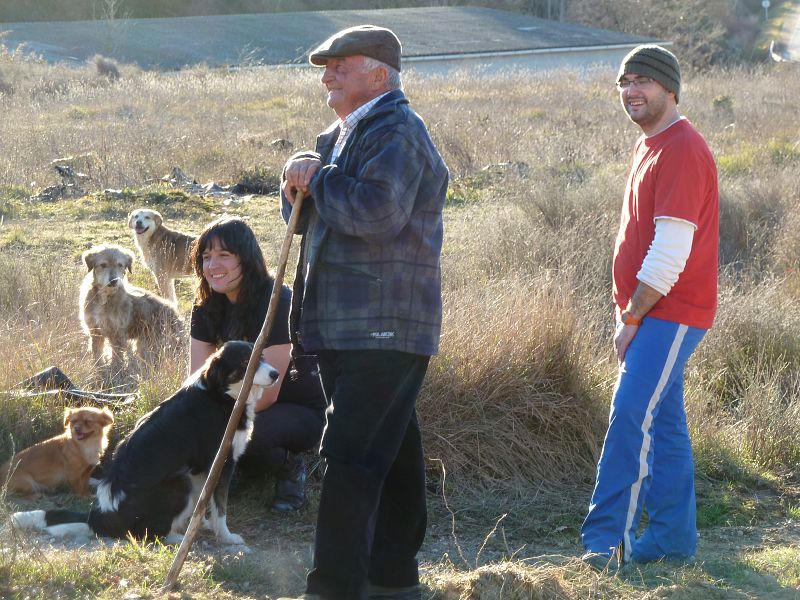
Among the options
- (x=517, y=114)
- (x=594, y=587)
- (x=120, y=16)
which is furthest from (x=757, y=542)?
(x=120, y=16)

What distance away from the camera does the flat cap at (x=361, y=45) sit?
10.7ft

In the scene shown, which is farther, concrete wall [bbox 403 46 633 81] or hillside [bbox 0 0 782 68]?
hillside [bbox 0 0 782 68]

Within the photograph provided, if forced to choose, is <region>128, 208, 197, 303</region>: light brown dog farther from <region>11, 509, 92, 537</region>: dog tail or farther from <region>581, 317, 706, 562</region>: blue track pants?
<region>581, 317, 706, 562</region>: blue track pants

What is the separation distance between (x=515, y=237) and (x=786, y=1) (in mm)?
70087

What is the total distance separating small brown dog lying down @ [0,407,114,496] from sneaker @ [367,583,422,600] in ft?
7.87

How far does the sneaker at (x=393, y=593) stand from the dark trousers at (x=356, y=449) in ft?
0.94

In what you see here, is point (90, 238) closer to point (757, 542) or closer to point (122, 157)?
point (122, 157)

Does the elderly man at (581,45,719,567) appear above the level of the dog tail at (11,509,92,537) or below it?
above

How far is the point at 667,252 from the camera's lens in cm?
409

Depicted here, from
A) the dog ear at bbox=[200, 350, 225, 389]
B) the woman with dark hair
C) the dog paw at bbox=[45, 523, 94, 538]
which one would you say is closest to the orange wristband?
the woman with dark hair

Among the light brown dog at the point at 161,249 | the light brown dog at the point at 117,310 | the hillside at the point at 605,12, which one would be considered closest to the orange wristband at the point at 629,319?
the light brown dog at the point at 117,310

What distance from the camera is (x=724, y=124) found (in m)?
19.2

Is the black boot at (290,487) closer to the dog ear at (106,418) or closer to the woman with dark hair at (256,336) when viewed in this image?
the woman with dark hair at (256,336)

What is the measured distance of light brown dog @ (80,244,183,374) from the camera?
771 centimetres
